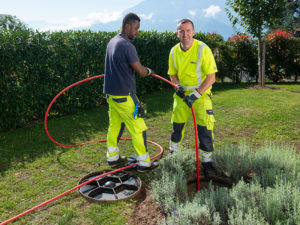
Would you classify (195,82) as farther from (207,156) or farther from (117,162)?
(117,162)

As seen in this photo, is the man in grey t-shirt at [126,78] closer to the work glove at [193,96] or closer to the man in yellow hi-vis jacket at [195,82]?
the man in yellow hi-vis jacket at [195,82]

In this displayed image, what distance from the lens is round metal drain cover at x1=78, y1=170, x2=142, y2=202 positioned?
372cm

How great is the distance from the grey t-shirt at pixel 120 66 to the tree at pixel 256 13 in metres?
9.79

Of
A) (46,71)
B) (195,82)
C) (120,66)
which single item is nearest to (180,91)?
(195,82)

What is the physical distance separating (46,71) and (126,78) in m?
4.66

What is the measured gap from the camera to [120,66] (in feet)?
12.7

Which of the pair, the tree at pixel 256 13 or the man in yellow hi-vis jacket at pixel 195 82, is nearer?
the man in yellow hi-vis jacket at pixel 195 82

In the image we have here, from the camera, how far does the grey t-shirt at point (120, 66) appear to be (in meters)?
3.78

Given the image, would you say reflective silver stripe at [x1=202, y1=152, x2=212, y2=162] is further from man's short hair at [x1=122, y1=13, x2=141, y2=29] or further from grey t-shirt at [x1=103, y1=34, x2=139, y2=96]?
man's short hair at [x1=122, y1=13, x2=141, y2=29]

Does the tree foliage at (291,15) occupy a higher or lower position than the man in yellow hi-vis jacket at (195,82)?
higher

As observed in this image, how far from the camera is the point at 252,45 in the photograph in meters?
14.0

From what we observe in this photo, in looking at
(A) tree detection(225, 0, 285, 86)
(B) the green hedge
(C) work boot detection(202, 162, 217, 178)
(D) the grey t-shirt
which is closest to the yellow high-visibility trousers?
(D) the grey t-shirt

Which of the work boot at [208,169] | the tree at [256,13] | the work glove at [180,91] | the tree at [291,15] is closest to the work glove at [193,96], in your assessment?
the work glove at [180,91]

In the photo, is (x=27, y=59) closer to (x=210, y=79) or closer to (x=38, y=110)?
(x=38, y=110)
